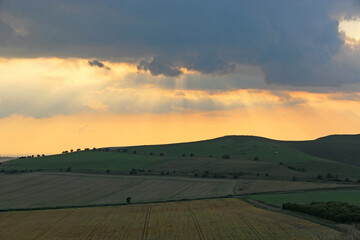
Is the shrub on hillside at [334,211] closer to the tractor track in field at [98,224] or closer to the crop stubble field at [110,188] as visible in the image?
the tractor track in field at [98,224]

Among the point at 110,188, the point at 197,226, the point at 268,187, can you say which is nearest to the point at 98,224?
the point at 197,226

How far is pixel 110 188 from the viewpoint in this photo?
135 meters

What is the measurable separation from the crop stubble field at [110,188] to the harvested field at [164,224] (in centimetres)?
2338

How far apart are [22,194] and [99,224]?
69.1 meters

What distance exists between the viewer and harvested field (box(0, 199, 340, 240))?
2135 inches

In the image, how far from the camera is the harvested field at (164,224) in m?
54.2

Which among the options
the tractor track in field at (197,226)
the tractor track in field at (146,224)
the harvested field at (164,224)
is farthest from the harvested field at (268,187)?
the tractor track in field at (197,226)

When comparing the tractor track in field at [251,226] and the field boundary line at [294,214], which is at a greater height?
the field boundary line at [294,214]

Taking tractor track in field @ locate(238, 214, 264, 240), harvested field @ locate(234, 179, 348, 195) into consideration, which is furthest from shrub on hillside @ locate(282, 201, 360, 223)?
harvested field @ locate(234, 179, 348, 195)

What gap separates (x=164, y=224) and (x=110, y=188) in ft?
245

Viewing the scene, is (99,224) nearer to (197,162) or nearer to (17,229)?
(17,229)

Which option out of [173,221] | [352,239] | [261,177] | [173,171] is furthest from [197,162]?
[352,239]

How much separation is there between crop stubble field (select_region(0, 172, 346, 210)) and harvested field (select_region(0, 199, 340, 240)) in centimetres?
2338

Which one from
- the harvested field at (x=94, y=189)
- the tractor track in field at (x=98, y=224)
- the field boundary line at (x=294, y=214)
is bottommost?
the tractor track in field at (x=98, y=224)
